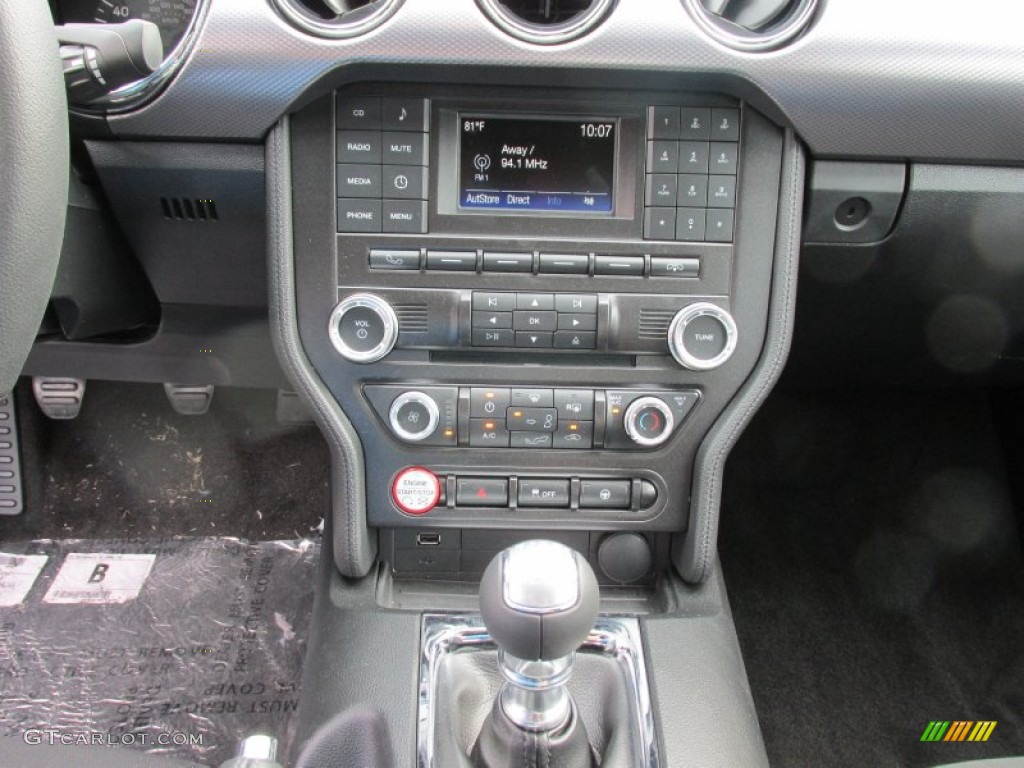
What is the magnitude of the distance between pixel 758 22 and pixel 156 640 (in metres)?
1.50

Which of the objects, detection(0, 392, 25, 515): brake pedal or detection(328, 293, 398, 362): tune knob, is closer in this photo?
detection(328, 293, 398, 362): tune knob

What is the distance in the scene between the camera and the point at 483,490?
1271 millimetres

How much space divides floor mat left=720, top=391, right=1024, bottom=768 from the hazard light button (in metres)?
0.94

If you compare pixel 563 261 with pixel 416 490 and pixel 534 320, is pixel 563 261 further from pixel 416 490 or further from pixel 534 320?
pixel 416 490

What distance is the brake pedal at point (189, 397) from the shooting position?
205 centimetres

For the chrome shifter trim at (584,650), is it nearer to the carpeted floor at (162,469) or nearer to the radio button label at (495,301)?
the radio button label at (495,301)

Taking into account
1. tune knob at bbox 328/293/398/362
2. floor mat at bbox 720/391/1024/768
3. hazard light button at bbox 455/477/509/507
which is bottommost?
floor mat at bbox 720/391/1024/768

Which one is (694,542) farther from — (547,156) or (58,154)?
(58,154)

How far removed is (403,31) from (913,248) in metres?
0.78

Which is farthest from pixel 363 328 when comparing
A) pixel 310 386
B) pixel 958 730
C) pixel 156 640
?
pixel 958 730

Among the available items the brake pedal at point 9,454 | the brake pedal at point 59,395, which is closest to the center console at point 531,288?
the brake pedal at point 59,395

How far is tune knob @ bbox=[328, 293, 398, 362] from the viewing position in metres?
1.22

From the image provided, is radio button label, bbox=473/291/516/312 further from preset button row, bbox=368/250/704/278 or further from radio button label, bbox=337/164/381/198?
radio button label, bbox=337/164/381/198

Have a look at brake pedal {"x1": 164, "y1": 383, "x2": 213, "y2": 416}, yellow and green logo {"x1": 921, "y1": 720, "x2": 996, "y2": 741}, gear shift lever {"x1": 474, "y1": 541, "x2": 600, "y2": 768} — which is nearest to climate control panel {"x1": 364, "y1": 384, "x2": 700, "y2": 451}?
gear shift lever {"x1": 474, "y1": 541, "x2": 600, "y2": 768}
